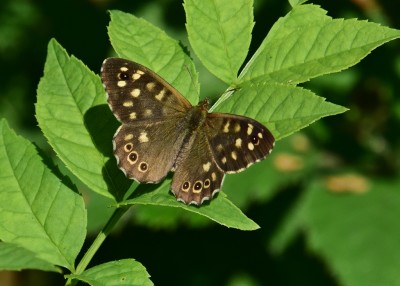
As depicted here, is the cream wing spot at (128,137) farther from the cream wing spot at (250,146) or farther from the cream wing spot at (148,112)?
the cream wing spot at (250,146)

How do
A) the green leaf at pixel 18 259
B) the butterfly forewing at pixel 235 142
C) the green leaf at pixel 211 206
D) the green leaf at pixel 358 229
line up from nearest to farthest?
the green leaf at pixel 18 259
the green leaf at pixel 211 206
the butterfly forewing at pixel 235 142
the green leaf at pixel 358 229

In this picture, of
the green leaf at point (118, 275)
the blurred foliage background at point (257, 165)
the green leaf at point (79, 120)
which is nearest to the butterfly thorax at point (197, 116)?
the green leaf at point (79, 120)

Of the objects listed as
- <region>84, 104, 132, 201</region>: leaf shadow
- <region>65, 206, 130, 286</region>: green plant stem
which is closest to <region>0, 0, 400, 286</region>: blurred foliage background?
<region>84, 104, 132, 201</region>: leaf shadow

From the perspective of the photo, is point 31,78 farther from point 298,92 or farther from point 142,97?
point 298,92

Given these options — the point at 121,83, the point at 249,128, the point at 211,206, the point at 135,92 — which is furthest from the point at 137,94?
the point at 211,206

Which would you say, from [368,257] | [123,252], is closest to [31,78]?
[123,252]

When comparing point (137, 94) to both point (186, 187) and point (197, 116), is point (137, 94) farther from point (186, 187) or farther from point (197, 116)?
point (186, 187)
